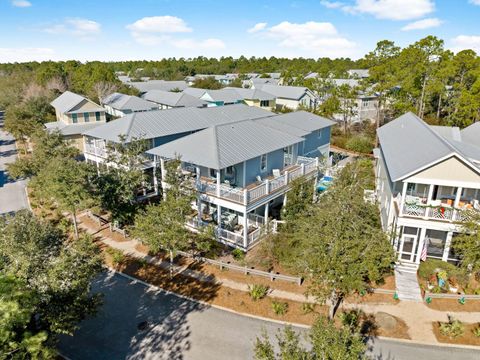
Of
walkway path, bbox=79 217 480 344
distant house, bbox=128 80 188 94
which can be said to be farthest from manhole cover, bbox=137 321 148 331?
distant house, bbox=128 80 188 94

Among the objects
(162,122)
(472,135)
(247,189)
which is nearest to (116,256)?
(247,189)

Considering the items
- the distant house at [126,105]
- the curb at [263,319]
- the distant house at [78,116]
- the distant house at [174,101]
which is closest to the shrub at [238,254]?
the curb at [263,319]

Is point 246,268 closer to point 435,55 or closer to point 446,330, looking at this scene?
point 446,330

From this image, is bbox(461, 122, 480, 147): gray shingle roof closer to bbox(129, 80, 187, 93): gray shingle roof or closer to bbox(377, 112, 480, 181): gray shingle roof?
bbox(377, 112, 480, 181): gray shingle roof

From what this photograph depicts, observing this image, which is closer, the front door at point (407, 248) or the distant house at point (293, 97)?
the front door at point (407, 248)

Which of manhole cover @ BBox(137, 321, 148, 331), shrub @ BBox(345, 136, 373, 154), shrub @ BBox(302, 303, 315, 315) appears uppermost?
shrub @ BBox(345, 136, 373, 154)

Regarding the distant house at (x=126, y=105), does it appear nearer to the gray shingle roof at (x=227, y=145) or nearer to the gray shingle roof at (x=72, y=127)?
the gray shingle roof at (x=72, y=127)

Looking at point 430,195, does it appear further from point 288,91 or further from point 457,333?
point 288,91
